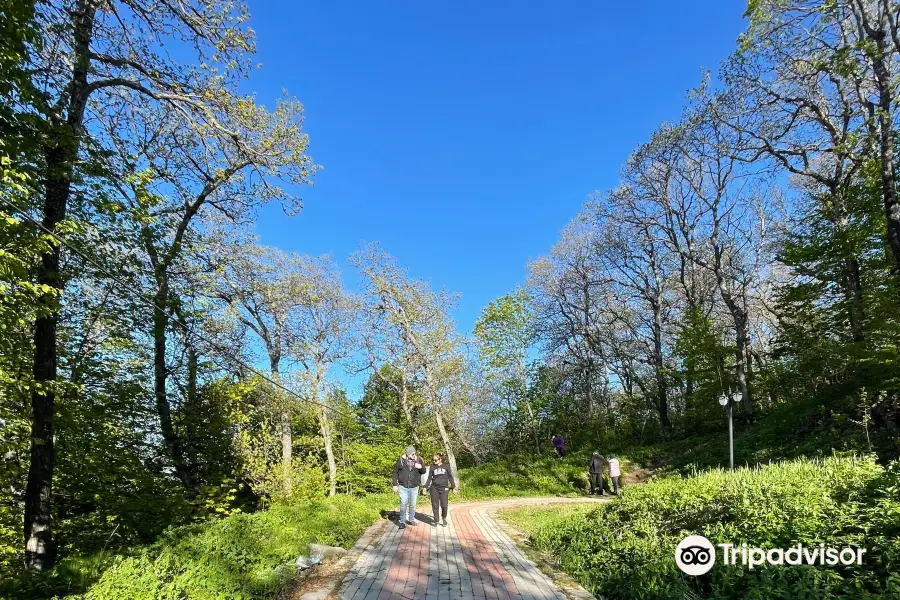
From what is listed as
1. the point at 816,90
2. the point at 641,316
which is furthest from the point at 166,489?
the point at 641,316

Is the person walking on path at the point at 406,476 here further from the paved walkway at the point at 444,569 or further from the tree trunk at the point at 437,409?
the tree trunk at the point at 437,409

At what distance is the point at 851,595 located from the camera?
3.50 metres

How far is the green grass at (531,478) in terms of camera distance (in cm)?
1892

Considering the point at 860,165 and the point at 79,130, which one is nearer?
the point at 79,130

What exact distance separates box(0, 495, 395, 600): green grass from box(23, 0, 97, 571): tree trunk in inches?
80.7

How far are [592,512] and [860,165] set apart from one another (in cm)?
1286

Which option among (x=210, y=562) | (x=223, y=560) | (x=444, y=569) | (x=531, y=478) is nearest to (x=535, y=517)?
(x=444, y=569)

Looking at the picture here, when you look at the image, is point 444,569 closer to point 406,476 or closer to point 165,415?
point 406,476

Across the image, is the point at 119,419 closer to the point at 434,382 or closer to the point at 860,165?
the point at 434,382

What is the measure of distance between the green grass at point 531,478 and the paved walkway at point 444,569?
9644 millimetres

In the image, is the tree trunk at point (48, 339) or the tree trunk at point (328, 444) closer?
the tree trunk at point (48, 339)

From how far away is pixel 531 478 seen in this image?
20.7m

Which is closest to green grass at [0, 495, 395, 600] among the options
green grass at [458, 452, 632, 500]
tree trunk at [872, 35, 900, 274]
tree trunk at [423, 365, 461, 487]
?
tree trunk at [423, 365, 461, 487]

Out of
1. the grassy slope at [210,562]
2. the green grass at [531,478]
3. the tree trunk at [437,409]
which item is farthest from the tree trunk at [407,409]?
the grassy slope at [210,562]
